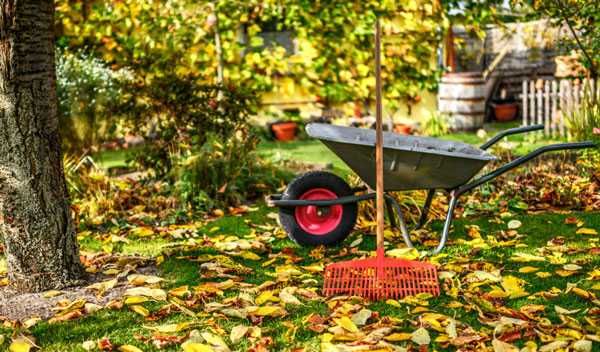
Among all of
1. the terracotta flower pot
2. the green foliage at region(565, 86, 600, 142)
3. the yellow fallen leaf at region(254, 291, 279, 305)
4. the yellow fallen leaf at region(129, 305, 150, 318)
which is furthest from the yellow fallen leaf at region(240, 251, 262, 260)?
the terracotta flower pot

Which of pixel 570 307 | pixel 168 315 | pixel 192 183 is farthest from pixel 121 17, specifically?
pixel 570 307

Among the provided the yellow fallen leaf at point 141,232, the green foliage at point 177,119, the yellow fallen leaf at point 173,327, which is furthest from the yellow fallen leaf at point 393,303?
the green foliage at point 177,119

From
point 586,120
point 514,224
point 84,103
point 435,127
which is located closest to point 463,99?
point 435,127

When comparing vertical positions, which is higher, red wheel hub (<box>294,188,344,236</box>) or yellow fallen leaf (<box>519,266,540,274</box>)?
red wheel hub (<box>294,188,344,236</box>)

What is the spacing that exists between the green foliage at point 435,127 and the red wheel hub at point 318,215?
5741mm

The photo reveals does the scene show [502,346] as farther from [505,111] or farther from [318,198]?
[505,111]

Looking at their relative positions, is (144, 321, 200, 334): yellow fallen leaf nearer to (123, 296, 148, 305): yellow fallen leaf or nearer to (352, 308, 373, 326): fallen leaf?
(123, 296, 148, 305): yellow fallen leaf

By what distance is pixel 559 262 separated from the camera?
4012 millimetres

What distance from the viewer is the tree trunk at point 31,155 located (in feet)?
11.5

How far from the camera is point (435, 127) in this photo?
400 inches

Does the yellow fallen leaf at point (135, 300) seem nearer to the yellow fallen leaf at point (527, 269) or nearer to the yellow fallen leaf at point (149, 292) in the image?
the yellow fallen leaf at point (149, 292)

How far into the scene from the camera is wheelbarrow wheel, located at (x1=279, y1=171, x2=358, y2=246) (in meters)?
4.54

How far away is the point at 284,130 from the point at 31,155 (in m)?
6.57

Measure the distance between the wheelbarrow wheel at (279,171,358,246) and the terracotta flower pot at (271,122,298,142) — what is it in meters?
5.48
